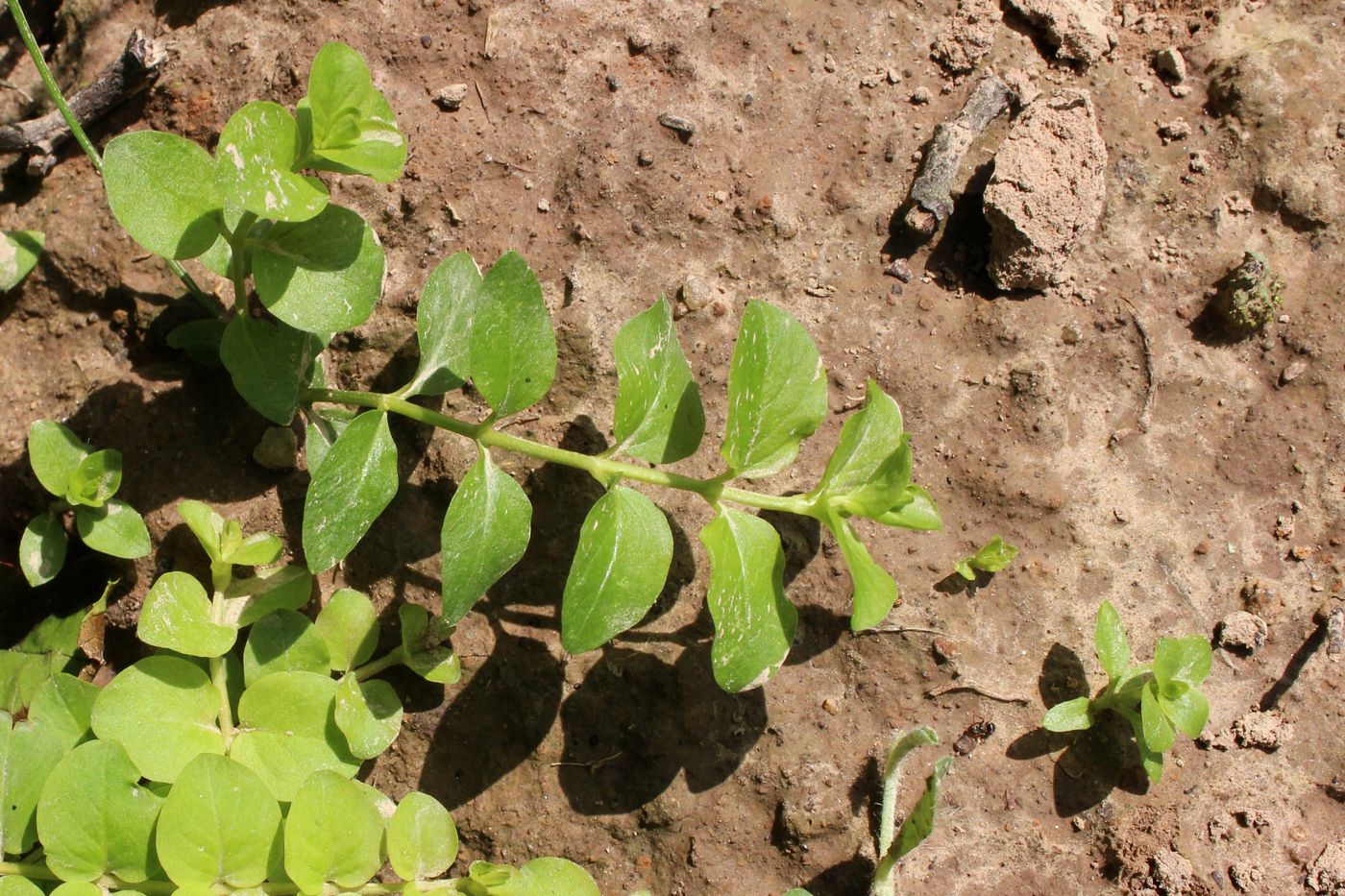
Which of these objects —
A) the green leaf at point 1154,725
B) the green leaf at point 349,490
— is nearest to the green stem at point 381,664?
the green leaf at point 349,490

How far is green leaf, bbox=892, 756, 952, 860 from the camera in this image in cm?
238

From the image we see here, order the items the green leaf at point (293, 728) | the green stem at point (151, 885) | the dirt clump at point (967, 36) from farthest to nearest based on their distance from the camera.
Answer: the dirt clump at point (967, 36) < the green leaf at point (293, 728) < the green stem at point (151, 885)

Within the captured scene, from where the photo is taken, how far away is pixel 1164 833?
2.65 metres

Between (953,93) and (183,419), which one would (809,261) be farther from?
(183,419)

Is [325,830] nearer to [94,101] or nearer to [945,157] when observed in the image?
[94,101]

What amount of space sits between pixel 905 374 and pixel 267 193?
1.59 m

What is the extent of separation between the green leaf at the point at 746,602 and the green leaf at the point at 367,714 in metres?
0.81

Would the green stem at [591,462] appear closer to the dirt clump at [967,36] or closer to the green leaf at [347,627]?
the green leaf at [347,627]

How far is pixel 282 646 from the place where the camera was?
2527 millimetres

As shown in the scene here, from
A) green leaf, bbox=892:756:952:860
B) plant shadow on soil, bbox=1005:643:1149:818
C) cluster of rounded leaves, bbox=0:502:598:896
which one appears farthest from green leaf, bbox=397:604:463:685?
plant shadow on soil, bbox=1005:643:1149:818

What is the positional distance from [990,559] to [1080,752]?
0.55 metres

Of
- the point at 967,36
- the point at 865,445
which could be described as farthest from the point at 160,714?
the point at 967,36

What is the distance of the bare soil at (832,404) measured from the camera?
2639 mm

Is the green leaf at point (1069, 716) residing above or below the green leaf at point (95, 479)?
above
